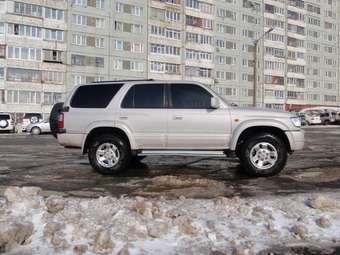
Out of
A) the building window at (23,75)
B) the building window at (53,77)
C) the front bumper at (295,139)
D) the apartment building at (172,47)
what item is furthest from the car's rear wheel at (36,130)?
the front bumper at (295,139)

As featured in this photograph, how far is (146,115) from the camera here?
10688mm

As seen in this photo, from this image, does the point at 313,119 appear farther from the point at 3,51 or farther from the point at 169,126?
the point at 169,126

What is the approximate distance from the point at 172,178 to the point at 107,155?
5.52 feet

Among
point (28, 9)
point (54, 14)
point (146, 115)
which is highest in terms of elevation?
point (28, 9)

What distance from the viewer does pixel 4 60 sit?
61188 mm

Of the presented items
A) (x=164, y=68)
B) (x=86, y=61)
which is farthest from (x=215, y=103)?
(x=164, y=68)

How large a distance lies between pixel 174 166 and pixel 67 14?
57851mm

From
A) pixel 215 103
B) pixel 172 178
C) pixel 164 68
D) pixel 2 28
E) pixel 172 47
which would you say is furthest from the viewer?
pixel 172 47

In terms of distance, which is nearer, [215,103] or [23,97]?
[215,103]

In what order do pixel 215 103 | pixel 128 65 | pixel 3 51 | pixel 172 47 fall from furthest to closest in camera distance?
1. pixel 172 47
2. pixel 128 65
3. pixel 3 51
4. pixel 215 103

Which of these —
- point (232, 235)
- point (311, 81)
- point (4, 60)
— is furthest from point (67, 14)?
point (232, 235)

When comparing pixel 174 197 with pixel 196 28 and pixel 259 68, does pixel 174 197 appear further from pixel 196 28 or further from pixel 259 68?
pixel 259 68

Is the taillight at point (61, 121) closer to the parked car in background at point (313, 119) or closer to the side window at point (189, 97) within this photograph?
the side window at point (189, 97)

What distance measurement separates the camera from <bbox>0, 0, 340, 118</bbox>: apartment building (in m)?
63.6
